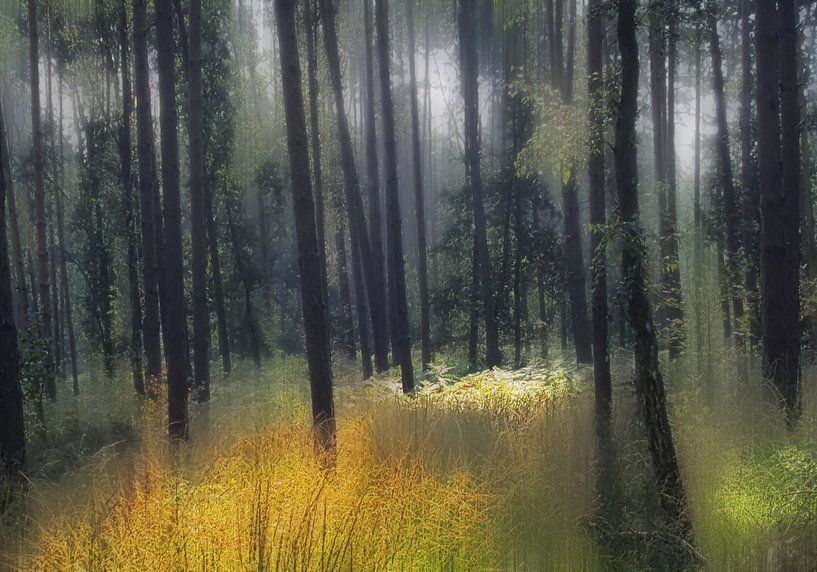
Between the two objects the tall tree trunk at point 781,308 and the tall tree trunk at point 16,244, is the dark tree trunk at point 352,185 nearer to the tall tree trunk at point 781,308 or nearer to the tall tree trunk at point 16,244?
the tall tree trunk at point 16,244

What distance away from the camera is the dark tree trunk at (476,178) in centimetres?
1683

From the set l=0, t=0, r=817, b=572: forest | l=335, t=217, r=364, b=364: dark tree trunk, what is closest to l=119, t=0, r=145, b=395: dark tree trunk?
l=0, t=0, r=817, b=572: forest

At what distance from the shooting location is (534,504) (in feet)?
16.0

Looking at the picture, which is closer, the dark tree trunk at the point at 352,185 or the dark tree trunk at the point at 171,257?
the dark tree trunk at the point at 171,257

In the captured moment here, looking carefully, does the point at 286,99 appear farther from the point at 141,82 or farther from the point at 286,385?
the point at 286,385

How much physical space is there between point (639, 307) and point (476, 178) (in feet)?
41.3

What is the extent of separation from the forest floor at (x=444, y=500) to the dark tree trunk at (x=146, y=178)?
181 inches

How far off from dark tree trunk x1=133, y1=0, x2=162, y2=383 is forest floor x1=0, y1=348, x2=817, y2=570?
4598 mm

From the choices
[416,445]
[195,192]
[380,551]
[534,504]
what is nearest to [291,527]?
[380,551]

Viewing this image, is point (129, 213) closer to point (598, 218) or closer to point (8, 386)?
point (8, 386)

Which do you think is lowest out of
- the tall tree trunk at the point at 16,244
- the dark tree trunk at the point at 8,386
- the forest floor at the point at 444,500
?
the forest floor at the point at 444,500

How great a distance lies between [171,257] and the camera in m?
9.13

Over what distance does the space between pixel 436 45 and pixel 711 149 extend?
12549mm

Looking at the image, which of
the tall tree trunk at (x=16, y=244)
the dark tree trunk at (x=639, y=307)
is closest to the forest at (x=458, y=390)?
the dark tree trunk at (x=639, y=307)
